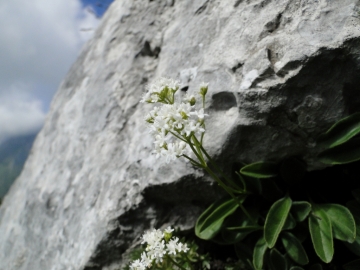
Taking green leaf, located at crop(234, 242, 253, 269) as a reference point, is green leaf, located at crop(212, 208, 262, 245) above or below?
above

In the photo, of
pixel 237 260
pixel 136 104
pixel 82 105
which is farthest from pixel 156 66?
pixel 237 260

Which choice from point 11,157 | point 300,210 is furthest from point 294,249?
point 11,157

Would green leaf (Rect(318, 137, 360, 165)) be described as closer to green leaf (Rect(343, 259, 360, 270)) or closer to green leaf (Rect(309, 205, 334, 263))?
green leaf (Rect(309, 205, 334, 263))

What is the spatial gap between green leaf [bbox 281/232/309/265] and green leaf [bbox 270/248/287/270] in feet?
0.17

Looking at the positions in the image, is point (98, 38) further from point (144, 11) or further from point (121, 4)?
point (144, 11)

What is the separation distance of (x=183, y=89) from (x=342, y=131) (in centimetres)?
107

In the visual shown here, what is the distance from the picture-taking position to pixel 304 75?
1.71 m

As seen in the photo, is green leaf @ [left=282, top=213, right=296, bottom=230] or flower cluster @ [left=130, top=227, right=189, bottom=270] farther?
green leaf @ [left=282, top=213, right=296, bottom=230]

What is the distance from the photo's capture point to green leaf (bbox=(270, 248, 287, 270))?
1.84 m

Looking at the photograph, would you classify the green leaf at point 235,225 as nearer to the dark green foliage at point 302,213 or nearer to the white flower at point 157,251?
the dark green foliage at point 302,213

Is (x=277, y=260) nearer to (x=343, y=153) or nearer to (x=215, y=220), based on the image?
(x=215, y=220)

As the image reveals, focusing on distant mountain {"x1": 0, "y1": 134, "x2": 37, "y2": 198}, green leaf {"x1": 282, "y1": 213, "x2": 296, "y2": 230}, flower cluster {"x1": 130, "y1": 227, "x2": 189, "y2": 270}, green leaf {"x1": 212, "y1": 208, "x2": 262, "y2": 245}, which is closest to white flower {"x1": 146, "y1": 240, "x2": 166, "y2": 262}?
flower cluster {"x1": 130, "y1": 227, "x2": 189, "y2": 270}

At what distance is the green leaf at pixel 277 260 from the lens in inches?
72.4

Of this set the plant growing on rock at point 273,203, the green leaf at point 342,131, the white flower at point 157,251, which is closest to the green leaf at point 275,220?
the plant growing on rock at point 273,203
